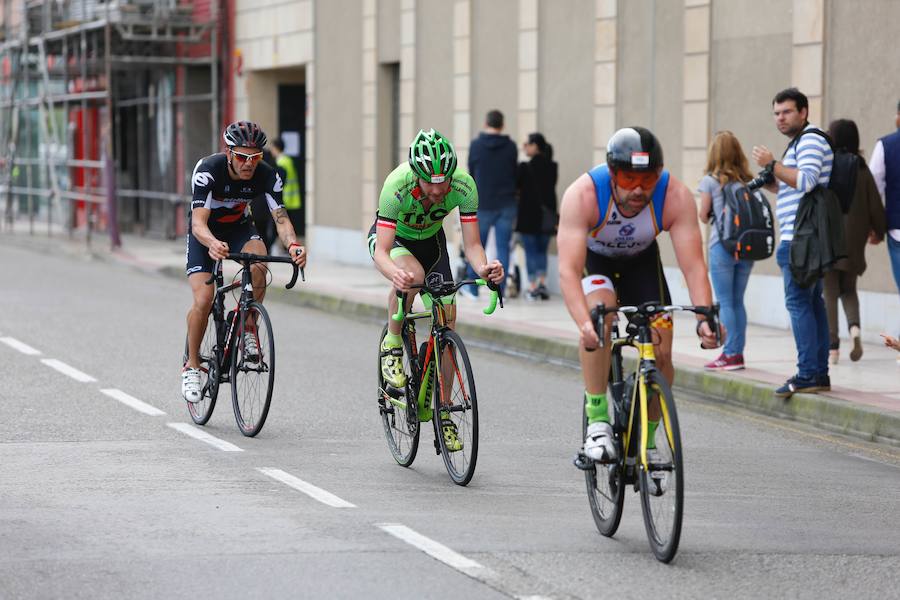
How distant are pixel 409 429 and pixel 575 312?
7.17 ft

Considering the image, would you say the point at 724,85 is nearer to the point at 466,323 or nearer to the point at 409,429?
the point at 466,323

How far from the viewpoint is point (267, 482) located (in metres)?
8.41

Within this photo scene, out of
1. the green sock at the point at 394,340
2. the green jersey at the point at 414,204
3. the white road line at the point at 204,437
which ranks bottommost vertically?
the white road line at the point at 204,437

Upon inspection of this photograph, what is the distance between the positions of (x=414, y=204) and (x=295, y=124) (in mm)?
22151

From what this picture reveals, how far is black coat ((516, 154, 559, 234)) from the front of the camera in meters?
18.5

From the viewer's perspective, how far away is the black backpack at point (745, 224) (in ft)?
40.3

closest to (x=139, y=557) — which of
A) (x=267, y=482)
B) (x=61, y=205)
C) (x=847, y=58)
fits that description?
(x=267, y=482)

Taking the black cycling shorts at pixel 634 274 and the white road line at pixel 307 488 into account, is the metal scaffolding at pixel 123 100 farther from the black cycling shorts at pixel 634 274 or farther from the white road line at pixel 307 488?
the black cycling shorts at pixel 634 274

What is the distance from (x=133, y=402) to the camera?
1134cm

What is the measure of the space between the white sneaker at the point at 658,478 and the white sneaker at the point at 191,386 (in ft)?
14.1

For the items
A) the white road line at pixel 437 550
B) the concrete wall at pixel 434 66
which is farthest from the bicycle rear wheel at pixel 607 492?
the concrete wall at pixel 434 66

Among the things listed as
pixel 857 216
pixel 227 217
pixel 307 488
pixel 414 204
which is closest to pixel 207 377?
pixel 227 217

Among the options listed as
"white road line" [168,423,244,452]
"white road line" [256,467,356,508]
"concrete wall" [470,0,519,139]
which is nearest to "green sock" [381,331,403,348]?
"white road line" [256,467,356,508]

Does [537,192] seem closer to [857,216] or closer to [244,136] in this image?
[857,216]
